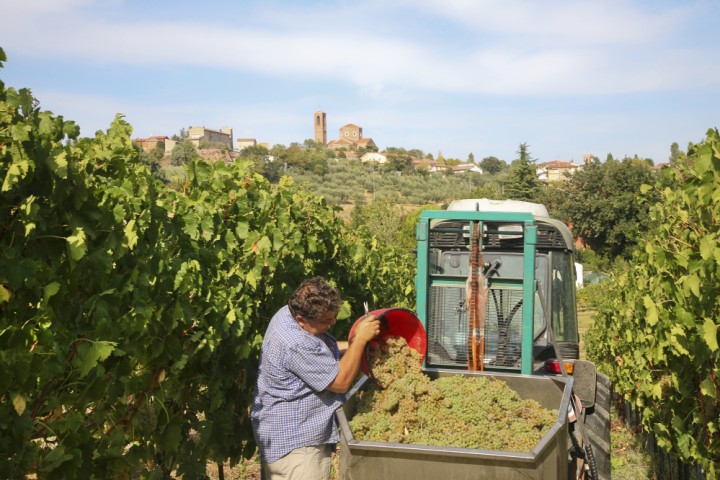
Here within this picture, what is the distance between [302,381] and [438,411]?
2.44ft

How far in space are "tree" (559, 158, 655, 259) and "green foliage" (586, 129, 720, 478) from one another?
3759cm

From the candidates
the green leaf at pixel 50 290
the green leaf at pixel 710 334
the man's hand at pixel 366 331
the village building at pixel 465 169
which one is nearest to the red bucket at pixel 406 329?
the man's hand at pixel 366 331

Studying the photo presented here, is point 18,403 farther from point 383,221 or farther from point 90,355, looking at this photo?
point 383,221

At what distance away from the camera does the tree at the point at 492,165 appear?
138 meters

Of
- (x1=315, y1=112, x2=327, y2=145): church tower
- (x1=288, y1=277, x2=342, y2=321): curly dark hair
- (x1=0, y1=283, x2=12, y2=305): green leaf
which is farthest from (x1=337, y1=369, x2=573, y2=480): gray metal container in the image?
(x1=315, y1=112, x2=327, y2=145): church tower

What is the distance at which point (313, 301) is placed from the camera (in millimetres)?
3852

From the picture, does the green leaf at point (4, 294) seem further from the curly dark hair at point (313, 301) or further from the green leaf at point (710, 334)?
the green leaf at point (710, 334)

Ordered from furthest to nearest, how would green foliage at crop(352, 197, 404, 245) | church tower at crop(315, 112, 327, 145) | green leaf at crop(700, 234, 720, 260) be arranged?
church tower at crop(315, 112, 327, 145) < green foliage at crop(352, 197, 404, 245) < green leaf at crop(700, 234, 720, 260)

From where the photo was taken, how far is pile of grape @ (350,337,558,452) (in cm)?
373

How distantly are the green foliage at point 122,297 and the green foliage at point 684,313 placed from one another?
2.64 m

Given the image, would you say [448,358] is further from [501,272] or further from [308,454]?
[308,454]

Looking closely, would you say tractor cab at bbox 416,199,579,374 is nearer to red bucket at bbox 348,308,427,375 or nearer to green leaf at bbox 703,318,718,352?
red bucket at bbox 348,308,427,375

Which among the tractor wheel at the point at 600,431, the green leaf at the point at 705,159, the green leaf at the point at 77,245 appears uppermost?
the green leaf at the point at 705,159

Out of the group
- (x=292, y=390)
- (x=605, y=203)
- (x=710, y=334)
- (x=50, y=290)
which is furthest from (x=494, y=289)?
(x=605, y=203)
